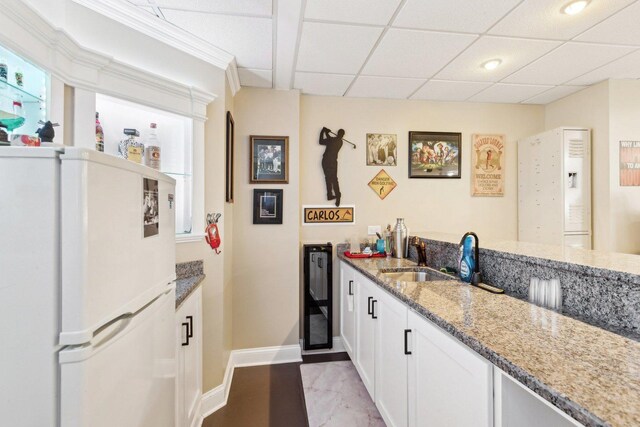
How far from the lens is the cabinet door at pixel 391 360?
1.46 metres

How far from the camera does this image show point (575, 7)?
5.52 ft

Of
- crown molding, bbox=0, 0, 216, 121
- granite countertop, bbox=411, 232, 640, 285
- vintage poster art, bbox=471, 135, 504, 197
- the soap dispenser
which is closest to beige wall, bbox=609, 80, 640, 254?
vintage poster art, bbox=471, 135, 504, 197

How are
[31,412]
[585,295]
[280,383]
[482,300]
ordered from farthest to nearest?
[280,383]
[482,300]
[585,295]
[31,412]

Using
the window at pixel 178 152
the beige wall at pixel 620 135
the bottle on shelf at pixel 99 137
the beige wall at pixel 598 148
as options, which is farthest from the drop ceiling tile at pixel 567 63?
the bottle on shelf at pixel 99 137

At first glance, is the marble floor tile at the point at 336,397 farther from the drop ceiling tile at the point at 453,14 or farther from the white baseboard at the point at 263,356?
the drop ceiling tile at the point at 453,14

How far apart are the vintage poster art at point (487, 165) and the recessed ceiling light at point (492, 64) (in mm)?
913

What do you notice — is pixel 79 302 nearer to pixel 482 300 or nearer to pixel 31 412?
pixel 31 412

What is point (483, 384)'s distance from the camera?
2.95 ft

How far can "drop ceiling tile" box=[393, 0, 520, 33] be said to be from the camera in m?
1.65

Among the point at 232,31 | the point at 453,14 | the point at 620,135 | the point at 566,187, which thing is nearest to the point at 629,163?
the point at 620,135

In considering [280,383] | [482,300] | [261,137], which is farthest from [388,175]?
[280,383]

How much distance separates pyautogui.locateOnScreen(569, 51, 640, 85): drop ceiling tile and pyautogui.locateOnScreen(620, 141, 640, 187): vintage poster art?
0.58 metres

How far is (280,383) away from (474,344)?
1930 millimetres

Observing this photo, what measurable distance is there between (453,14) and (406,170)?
1.57 m
